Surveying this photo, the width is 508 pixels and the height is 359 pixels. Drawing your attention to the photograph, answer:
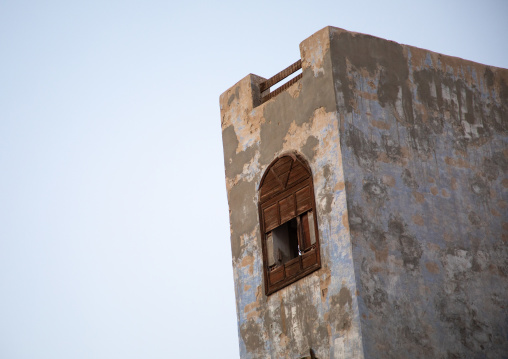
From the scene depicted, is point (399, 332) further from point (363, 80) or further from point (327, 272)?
point (363, 80)

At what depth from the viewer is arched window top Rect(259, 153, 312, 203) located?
18.1 m

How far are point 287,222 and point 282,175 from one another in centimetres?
83

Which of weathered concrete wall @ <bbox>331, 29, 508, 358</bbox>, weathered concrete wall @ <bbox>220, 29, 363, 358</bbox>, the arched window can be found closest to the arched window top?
the arched window

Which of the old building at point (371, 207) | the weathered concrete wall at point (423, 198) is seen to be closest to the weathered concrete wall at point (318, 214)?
the old building at point (371, 207)

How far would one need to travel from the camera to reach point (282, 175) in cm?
1848

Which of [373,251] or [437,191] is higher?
[437,191]

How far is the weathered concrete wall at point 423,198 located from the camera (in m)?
16.9

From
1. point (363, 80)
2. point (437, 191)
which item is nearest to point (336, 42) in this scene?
point (363, 80)

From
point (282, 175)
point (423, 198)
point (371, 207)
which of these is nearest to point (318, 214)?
point (371, 207)

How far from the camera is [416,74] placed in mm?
18797

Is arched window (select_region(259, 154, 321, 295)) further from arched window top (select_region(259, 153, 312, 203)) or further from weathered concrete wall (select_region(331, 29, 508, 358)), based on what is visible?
weathered concrete wall (select_region(331, 29, 508, 358))

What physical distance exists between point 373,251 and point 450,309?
1.69 meters

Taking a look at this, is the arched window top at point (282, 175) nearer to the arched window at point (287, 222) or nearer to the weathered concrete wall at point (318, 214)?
the arched window at point (287, 222)

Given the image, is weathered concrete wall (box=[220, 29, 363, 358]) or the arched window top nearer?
weathered concrete wall (box=[220, 29, 363, 358])
